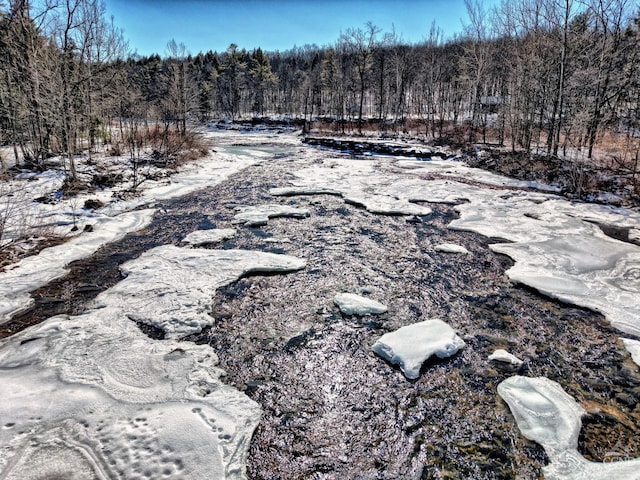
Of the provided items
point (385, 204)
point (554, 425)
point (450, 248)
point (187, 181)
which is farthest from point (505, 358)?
point (187, 181)

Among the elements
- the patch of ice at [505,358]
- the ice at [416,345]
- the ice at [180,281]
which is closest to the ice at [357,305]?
the ice at [416,345]

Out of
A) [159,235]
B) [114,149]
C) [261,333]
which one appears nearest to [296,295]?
[261,333]

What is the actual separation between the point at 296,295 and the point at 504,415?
123 inches

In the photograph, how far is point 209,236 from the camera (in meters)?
8.05

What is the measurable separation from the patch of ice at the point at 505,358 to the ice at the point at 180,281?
3.45 m

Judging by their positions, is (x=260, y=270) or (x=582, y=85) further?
(x=582, y=85)

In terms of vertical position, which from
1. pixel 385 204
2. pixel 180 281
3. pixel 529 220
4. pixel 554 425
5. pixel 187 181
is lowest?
pixel 554 425

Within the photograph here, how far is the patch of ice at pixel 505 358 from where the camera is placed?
404 cm

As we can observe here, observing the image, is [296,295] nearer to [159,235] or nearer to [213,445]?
[213,445]

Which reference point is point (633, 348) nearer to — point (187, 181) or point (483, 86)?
point (187, 181)

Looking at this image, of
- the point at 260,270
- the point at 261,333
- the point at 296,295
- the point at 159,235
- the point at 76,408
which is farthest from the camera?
the point at 159,235

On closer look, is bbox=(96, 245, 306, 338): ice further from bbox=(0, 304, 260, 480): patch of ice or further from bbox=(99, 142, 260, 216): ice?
bbox=(99, 142, 260, 216): ice

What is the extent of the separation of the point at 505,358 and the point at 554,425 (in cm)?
93

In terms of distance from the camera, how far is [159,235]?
8.26m
